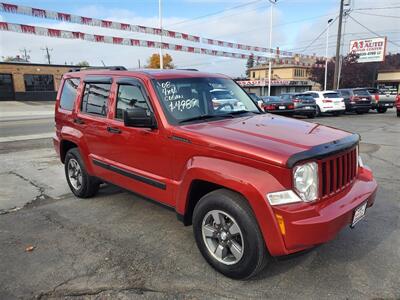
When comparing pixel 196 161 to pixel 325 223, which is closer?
pixel 325 223

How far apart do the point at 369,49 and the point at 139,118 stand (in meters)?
56.1

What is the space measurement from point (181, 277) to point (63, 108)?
365 centimetres

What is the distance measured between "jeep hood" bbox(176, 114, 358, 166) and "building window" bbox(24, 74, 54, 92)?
40.3 m

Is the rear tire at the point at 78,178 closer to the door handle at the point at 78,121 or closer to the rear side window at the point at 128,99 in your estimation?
the door handle at the point at 78,121

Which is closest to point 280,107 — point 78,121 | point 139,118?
point 78,121

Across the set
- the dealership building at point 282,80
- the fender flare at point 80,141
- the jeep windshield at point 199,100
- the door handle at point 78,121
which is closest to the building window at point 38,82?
the dealership building at point 282,80

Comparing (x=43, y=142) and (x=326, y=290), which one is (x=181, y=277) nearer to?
(x=326, y=290)

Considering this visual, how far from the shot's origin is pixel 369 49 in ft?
169

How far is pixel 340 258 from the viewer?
3512 mm

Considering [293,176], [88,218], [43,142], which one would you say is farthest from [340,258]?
[43,142]

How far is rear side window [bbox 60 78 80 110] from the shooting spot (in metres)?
5.36

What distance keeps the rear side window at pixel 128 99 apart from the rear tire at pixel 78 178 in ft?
4.37

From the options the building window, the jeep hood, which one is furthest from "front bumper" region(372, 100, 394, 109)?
the building window

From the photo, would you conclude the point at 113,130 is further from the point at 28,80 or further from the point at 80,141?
the point at 28,80
